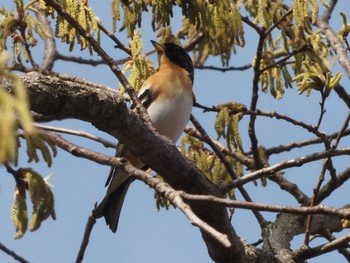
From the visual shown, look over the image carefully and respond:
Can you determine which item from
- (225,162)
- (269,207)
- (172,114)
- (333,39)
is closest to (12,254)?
(269,207)

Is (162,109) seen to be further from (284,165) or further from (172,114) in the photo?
(284,165)

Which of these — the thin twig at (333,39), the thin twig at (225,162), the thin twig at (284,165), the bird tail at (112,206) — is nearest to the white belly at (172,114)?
the bird tail at (112,206)

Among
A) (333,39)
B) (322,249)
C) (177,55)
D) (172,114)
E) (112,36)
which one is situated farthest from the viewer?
(177,55)

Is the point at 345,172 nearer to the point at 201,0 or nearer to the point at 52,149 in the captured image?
the point at 201,0

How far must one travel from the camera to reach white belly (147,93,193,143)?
211 inches

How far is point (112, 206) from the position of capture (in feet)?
16.2

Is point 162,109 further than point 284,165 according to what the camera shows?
Yes

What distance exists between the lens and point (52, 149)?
8.26 feet

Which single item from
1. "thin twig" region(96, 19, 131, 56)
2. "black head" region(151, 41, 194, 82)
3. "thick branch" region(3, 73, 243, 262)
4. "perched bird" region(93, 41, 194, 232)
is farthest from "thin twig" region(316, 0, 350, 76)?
"thick branch" region(3, 73, 243, 262)

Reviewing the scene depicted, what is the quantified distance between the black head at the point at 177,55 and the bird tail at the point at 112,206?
1.55 meters

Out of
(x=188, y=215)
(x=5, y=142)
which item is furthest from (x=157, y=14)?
(x=5, y=142)

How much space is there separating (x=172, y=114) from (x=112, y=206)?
0.93 meters

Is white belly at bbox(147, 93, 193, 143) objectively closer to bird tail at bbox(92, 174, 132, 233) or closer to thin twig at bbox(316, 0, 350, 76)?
bird tail at bbox(92, 174, 132, 233)

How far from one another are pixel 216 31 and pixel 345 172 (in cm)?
117
